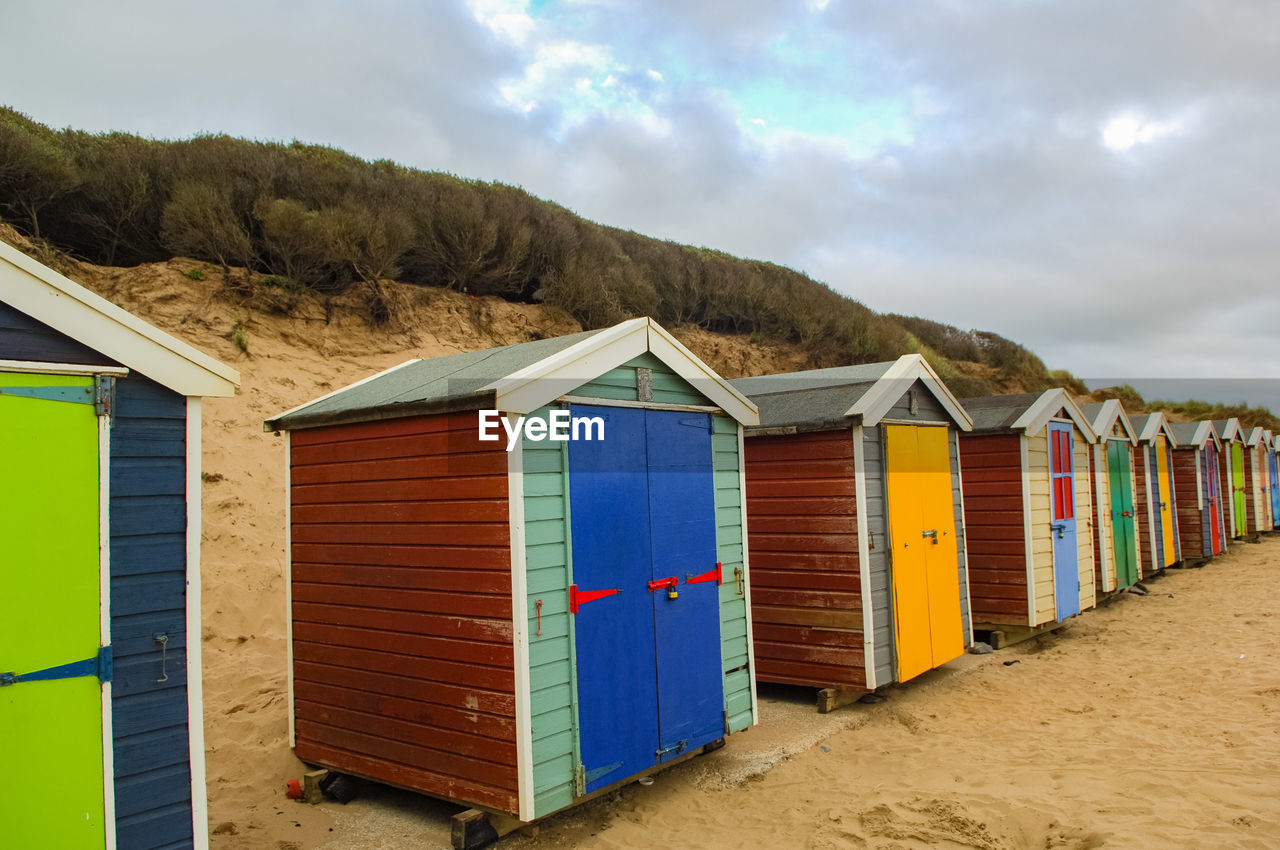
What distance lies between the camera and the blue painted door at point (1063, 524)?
10.5 m

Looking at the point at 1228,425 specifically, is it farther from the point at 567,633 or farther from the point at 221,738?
the point at 221,738

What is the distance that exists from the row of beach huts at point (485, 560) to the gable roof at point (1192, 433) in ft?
30.7

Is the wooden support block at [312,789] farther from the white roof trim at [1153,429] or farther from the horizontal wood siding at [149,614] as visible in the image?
the white roof trim at [1153,429]

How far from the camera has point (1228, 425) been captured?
747 inches

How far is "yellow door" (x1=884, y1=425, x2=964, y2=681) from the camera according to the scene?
788cm

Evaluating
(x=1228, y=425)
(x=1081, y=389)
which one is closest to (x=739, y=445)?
(x=1228, y=425)

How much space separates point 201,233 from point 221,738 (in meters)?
7.42

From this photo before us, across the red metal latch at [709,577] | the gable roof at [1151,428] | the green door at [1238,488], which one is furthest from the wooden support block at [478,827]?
the green door at [1238,488]

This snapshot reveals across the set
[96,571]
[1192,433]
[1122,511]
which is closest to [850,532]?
[96,571]

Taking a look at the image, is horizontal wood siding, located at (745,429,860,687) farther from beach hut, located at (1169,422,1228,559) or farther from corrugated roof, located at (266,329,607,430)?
beach hut, located at (1169,422,1228,559)

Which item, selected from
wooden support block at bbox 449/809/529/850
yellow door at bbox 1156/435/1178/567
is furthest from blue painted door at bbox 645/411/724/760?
yellow door at bbox 1156/435/1178/567

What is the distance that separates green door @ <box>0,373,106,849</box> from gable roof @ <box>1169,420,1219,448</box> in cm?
1835

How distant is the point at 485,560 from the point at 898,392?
4708 mm

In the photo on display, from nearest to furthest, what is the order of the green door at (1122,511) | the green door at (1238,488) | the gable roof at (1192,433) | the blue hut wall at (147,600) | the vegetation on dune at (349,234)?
the blue hut wall at (147,600), the vegetation on dune at (349,234), the green door at (1122,511), the gable roof at (1192,433), the green door at (1238,488)
